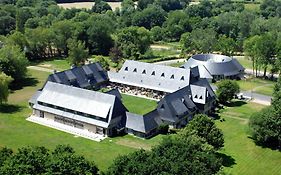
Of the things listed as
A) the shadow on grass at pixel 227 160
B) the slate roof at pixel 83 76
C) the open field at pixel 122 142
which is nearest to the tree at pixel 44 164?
the open field at pixel 122 142

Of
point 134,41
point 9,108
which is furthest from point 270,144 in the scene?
point 134,41

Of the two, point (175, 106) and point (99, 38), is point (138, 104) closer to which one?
point (175, 106)

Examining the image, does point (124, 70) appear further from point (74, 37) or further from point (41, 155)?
point (41, 155)

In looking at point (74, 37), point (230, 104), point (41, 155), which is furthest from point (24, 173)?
point (74, 37)

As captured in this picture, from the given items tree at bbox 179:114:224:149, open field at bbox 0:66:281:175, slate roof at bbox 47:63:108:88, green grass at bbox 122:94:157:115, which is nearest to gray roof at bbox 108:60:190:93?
slate roof at bbox 47:63:108:88

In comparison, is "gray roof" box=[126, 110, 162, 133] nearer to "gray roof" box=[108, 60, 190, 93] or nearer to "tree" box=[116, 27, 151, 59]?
"gray roof" box=[108, 60, 190, 93]
